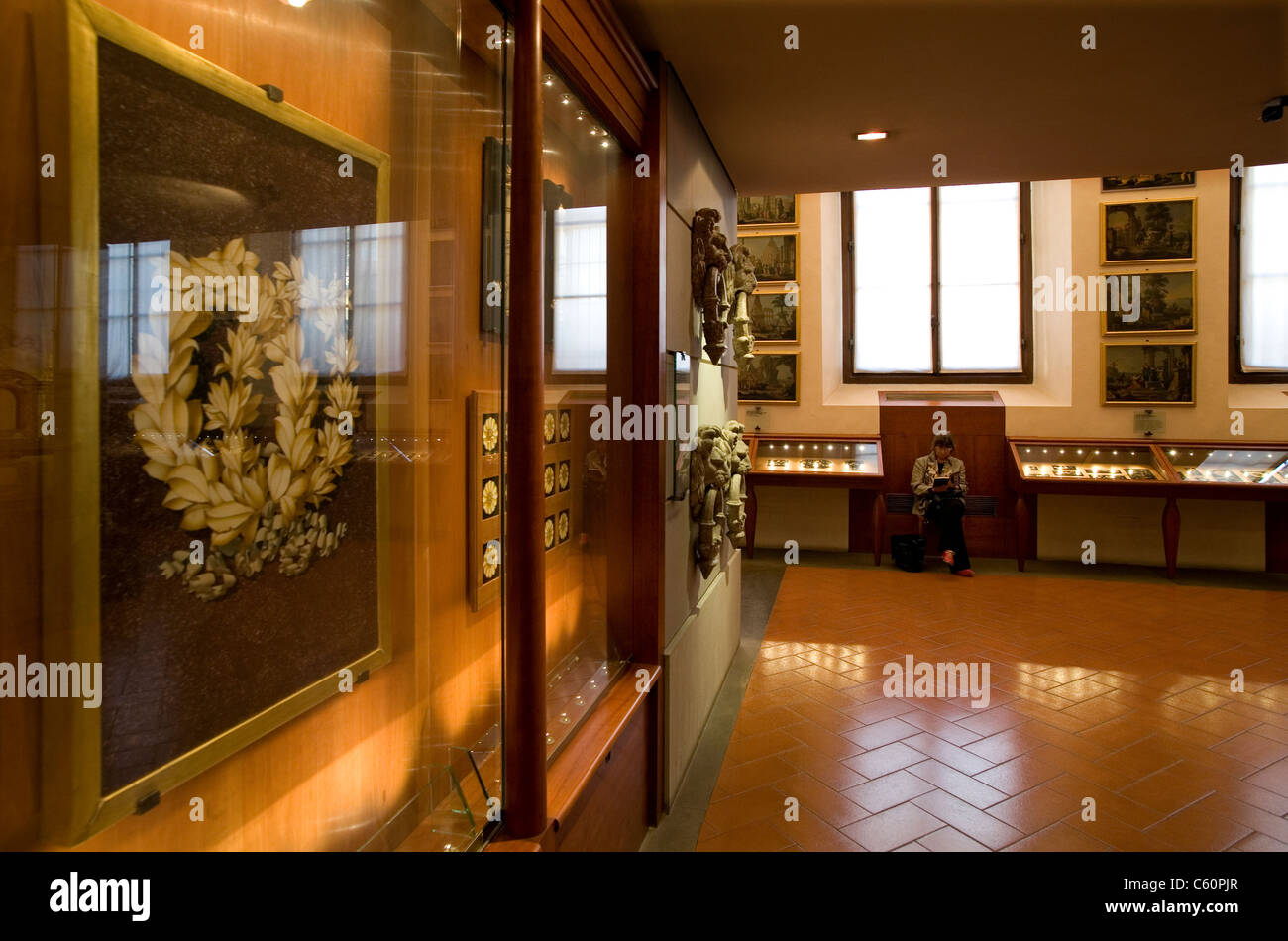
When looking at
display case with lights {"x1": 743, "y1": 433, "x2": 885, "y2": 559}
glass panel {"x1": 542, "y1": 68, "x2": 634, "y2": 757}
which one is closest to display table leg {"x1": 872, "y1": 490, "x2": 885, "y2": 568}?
display case with lights {"x1": 743, "y1": 433, "x2": 885, "y2": 559}

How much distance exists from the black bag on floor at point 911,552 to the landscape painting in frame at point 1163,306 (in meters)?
3.28

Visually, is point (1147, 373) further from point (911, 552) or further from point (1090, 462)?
point (911, 552)

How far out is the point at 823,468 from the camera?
9.41 meters

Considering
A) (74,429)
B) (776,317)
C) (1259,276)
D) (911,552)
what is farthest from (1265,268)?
(74,429)

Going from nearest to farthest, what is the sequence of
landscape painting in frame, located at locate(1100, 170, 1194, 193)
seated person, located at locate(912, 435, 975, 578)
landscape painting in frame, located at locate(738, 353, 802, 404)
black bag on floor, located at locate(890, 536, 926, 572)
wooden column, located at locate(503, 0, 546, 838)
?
wooden column, located at locate(503, 0, 546, 838)
seated person, located at locate(912, 435, 975, 578)
black bag on floor, located at locate(890, 536, 926, 572)
landscape painting in frame, located at locate(1100, 170, 1194, 193)
landscape painting in frame, located at locate(738, 353, 802, 404)

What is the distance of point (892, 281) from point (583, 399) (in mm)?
8637

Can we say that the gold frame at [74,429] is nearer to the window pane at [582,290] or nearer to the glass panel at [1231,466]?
the window pane at [582,290]

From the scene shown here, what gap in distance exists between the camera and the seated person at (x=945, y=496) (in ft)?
28.3

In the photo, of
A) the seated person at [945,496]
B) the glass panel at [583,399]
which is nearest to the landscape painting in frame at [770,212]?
the seated person at [945,496]

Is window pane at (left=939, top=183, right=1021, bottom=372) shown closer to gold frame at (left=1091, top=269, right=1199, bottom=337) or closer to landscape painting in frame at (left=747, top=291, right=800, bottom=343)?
gold frame at (left=1091, top=269, right=1199, bottom=337)

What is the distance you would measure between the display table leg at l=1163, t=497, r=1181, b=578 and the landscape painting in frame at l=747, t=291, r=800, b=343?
4.40 meters

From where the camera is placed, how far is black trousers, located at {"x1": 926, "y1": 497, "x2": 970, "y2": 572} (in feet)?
28.2
